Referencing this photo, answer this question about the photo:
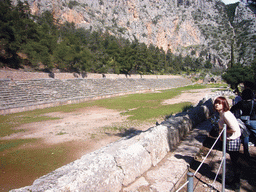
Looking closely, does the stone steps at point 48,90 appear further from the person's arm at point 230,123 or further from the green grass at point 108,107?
the person's arm at point 230,123

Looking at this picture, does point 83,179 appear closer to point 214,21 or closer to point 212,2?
point 214,21

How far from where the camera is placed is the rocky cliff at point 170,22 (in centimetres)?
9416

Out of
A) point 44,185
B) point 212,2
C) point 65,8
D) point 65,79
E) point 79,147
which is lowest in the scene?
point 79,147

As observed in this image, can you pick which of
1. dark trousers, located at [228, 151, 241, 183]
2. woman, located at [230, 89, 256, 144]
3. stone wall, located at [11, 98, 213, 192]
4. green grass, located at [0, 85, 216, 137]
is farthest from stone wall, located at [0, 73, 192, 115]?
woman, located at [230, 89, 256, 144]

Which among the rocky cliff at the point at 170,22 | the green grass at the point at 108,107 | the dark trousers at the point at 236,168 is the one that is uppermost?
the rocky cliff at the point at 170,22

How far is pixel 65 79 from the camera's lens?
23578 mm

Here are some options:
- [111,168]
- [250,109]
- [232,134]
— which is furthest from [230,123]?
[111,168]

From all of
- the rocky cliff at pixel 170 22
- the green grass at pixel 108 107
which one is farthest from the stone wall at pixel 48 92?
the rocky cliff at pixel 170 22

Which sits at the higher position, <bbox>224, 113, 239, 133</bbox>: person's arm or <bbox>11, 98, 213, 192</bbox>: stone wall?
<bbox>224, 113, 239, 133</bbox>: person's arm

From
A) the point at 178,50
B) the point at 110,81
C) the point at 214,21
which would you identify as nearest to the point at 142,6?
the point at 178,50

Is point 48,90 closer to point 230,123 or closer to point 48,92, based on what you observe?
point 48,92

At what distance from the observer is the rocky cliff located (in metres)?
94.2

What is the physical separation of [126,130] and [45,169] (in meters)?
4.33

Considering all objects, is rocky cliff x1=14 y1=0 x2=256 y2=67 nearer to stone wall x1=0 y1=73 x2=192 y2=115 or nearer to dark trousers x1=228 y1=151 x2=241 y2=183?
stone wall x1=0 y1=73 x2=192 y2=115
